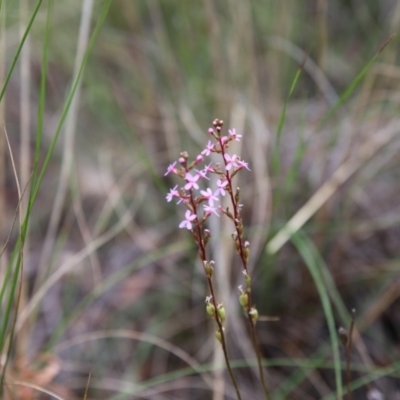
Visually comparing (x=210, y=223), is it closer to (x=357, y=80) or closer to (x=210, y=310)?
(x=357, y=80)

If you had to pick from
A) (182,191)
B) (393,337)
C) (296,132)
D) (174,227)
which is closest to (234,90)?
(296,132)

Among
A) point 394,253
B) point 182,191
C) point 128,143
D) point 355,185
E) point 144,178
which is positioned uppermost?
point 128,143

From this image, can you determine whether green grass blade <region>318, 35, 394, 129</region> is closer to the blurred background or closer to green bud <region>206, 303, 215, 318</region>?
the blurred background

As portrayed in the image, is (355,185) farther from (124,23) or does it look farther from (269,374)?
(124,23)

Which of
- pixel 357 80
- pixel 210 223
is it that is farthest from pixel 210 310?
pixel 210 223

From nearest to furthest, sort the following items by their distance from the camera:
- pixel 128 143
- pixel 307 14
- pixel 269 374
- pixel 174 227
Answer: pixel 269 374
pixel 174 227
pixel 128 143
pixel 307 14

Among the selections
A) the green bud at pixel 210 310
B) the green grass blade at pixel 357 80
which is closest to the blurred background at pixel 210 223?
the green grass blade at pixel 357 80

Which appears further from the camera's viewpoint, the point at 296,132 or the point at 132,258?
the point at 296,132

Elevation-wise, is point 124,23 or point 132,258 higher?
point 124,23

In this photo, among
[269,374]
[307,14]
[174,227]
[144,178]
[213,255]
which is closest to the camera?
[269,374]
